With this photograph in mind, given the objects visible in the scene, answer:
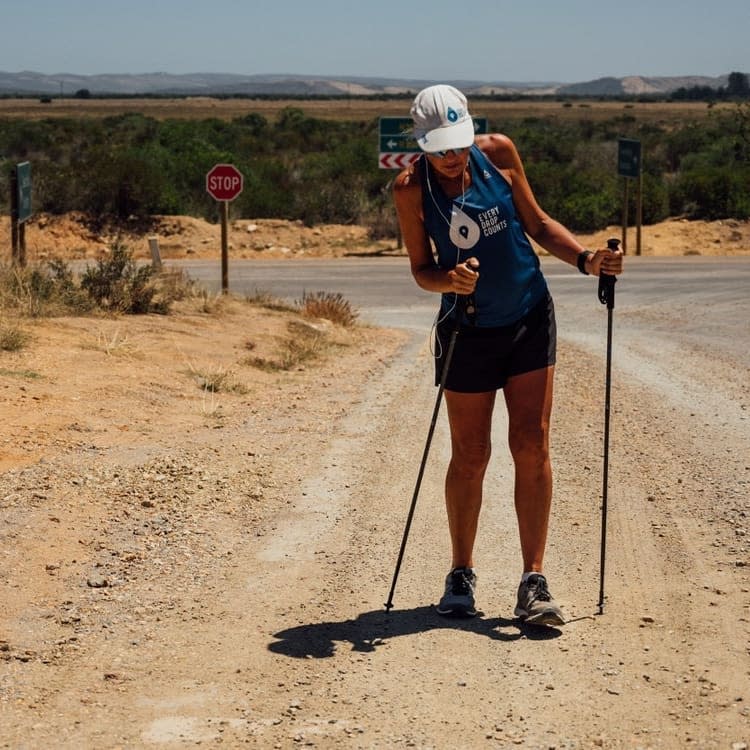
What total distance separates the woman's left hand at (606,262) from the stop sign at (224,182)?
12706 millimetres

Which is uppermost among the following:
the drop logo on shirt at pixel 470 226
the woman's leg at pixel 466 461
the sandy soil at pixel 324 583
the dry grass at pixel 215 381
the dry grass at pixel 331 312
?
the drop logo on shirt at pixel 470 226

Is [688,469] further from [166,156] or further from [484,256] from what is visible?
[166,156]

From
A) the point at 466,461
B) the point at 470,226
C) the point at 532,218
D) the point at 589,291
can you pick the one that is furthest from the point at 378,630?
the point at 589,291

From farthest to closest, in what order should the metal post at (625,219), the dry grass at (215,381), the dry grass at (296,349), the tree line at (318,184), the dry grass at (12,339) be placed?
the tree line at (318,184) → the metal post at (625,219) → the dry grass at (296,349) → the dry grass at (215,381) → the dry grass at (12,339)

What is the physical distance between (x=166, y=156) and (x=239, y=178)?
2000 cm

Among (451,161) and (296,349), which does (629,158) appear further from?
(451,161)

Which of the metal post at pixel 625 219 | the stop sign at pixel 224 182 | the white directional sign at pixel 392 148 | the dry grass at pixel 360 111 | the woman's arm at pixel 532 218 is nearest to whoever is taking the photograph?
the woman's arm at pixel 532 218

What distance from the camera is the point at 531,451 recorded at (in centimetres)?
504

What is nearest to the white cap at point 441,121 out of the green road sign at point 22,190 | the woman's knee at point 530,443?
the woman's knee at point 530,443

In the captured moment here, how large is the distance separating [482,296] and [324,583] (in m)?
1.45

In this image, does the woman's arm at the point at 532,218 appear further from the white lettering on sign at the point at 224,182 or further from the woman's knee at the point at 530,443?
the white lettering on sign at the point at 224,182

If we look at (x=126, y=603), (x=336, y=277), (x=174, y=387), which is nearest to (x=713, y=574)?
(x=126, y=603)

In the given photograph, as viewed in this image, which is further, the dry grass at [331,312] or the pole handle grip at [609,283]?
the dry grass at [331,312]

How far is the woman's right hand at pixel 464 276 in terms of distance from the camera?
470 cm
